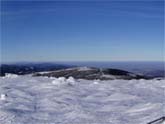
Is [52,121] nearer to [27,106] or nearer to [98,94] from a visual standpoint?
[27,106]

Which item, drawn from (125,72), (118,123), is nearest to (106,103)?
(118,123)

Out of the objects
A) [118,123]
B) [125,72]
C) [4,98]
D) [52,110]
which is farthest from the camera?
[125,72]

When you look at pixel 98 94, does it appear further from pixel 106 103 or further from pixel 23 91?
pixel 23 91

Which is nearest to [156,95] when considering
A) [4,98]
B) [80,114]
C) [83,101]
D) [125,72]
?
[83,101]

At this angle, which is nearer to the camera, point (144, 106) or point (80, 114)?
point (80, 114)

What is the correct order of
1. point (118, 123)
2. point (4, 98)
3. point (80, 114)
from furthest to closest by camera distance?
point (4, 98) < point (80, 114) < point (118, 123)

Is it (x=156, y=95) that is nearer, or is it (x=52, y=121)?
(x=52, y=121)
